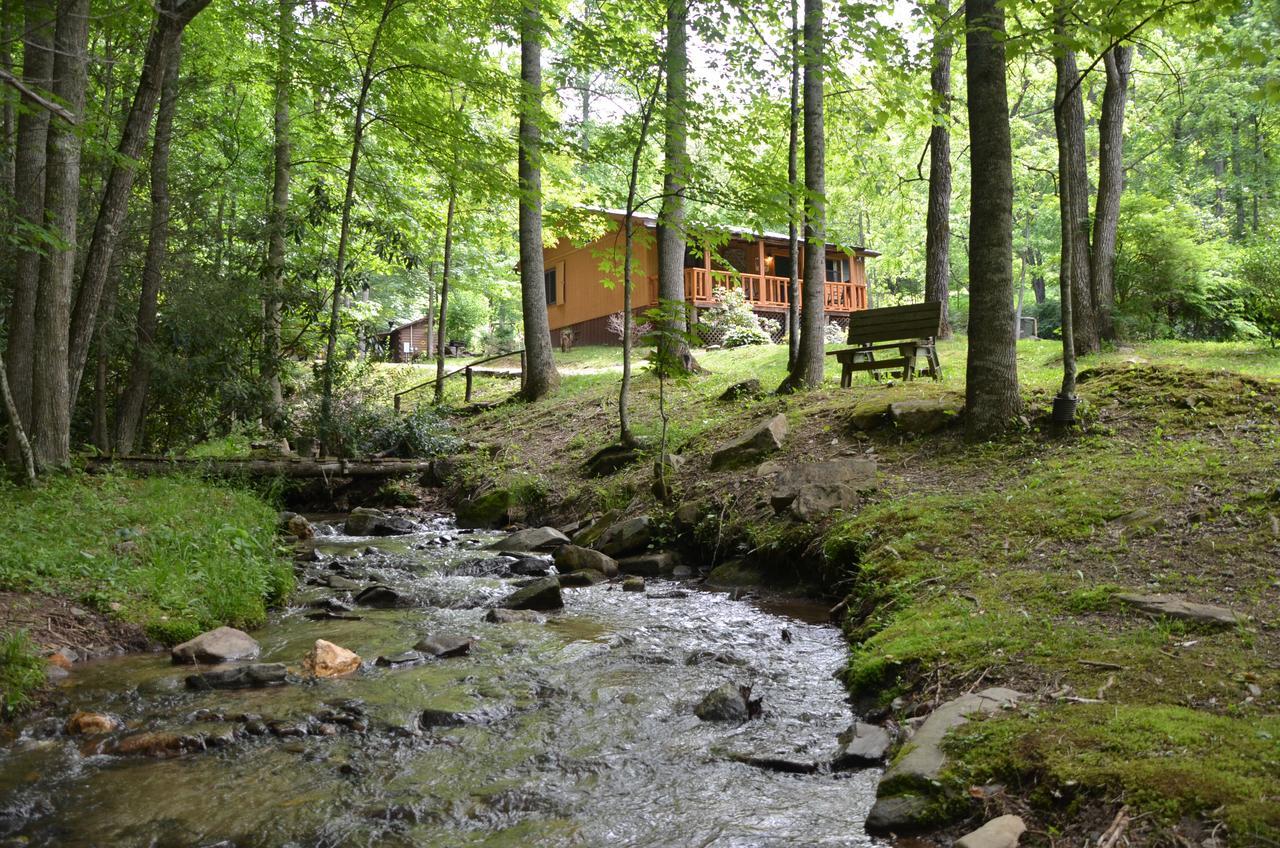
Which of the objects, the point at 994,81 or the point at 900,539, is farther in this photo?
the point at 994,81

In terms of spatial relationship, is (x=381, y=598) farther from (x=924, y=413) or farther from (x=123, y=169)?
(x=924, y=413)

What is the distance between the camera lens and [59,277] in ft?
28.3

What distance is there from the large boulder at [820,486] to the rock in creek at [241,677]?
4499 millimetres

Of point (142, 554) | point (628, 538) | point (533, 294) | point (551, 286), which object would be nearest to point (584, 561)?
point (628, 538)

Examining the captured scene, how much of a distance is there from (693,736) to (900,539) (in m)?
2.88

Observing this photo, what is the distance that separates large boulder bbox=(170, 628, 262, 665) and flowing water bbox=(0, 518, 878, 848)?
106 mm

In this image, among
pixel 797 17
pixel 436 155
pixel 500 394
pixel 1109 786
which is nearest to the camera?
pixel 1109 786

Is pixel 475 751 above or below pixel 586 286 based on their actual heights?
below

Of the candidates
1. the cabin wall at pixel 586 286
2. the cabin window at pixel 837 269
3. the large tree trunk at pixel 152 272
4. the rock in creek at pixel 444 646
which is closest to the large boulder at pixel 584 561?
the rock in creek at pixel 444 646

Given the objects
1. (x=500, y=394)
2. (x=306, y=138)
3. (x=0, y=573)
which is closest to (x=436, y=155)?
(x=306, y=138)

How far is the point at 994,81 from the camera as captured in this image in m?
8.42

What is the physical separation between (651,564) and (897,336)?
16.5 ft

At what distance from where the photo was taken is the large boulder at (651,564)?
8555 mm

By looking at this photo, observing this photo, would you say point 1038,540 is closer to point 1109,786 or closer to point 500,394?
point 1109,786
